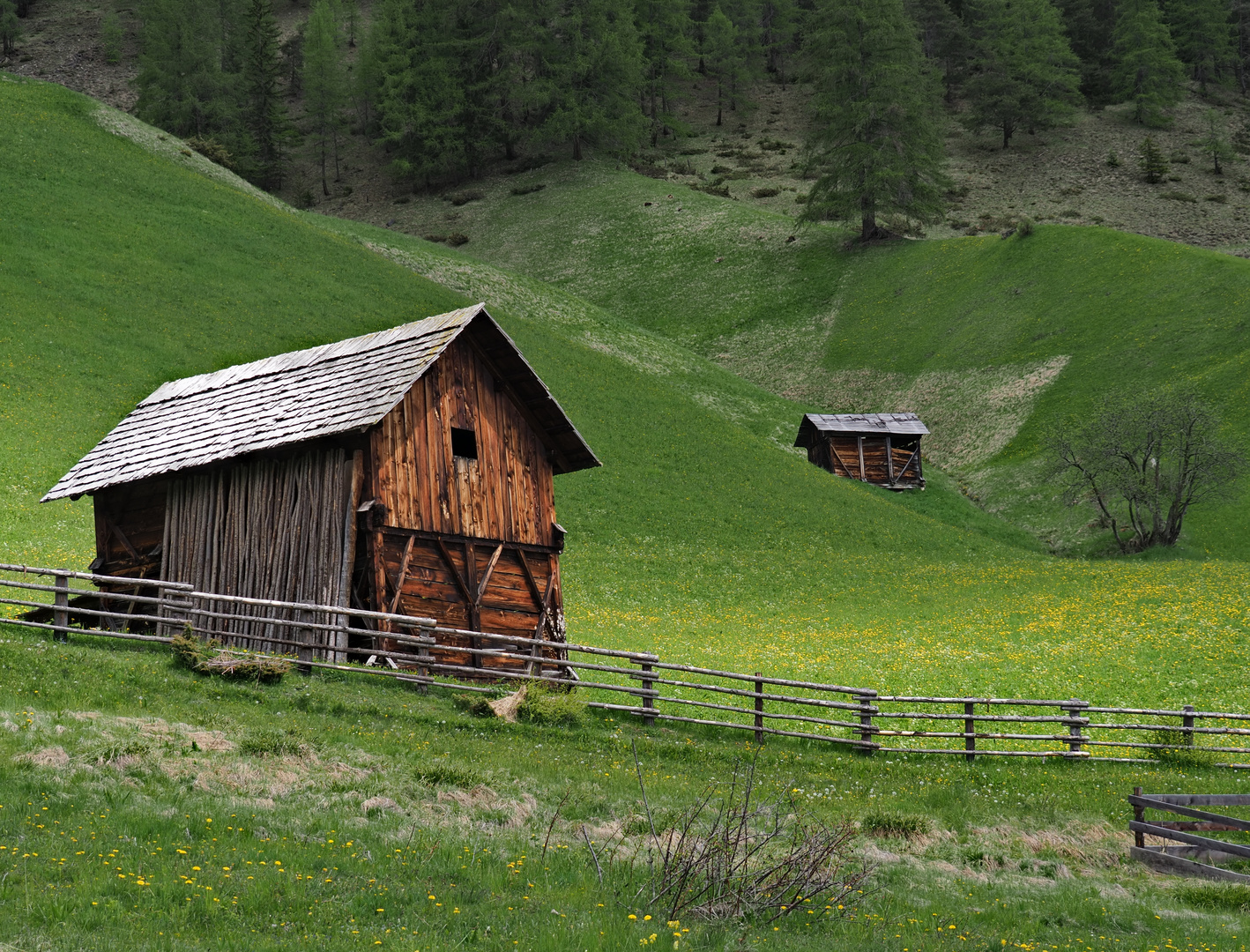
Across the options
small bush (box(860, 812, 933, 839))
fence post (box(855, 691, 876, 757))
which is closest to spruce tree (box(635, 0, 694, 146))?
fence post (box(855, 691, 876, 757))

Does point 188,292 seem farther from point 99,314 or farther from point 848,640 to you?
point 848,640

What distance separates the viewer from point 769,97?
148m

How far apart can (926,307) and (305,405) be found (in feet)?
220

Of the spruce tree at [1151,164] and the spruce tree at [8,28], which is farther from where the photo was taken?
the spruce tree at [8,28]

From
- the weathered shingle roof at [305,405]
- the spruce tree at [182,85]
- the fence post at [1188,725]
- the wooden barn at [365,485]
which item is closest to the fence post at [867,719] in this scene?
the fence post at [1188,725]

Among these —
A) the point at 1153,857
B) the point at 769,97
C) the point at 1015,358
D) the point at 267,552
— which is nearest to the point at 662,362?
the point at 1015,358

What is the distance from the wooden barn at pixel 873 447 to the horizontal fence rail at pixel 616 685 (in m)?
36.0

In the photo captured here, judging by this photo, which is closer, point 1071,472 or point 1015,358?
point 1071,472

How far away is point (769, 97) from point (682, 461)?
112 metres

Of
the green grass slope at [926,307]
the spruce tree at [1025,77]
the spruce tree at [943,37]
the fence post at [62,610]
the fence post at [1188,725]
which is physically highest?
the spruce tree at [943,37]

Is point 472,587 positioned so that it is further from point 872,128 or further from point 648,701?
point 872,128

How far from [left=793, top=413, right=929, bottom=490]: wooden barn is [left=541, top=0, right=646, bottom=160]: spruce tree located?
2364 inches

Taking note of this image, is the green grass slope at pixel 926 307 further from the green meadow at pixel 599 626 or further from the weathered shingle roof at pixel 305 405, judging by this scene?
the weathered shingle roof at pixel 305 405

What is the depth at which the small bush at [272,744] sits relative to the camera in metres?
13.8
